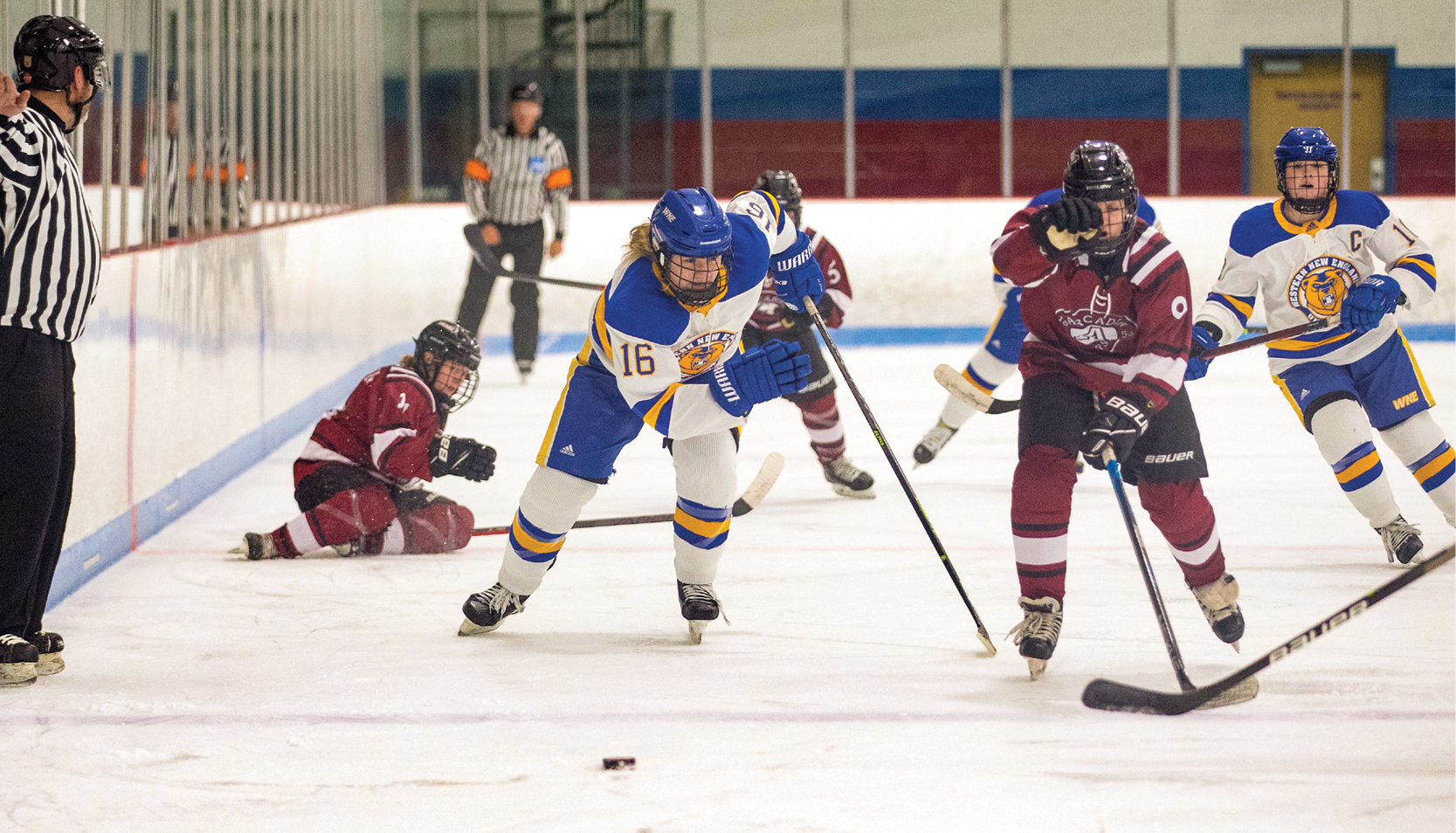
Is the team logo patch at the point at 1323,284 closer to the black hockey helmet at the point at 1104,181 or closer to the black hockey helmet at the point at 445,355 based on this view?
the black hockey helmet at the point at 1104,181

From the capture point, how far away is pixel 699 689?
8.52 ft

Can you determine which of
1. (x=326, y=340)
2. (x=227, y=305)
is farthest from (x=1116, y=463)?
(x=326, y=340)

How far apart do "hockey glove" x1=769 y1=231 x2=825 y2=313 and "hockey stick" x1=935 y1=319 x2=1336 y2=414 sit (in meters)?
0.35

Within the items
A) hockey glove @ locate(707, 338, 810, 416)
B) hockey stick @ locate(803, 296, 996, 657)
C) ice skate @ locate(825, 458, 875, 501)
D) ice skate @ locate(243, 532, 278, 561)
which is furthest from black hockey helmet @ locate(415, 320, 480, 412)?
ice skate @ locate(825, 458, 875, 501)

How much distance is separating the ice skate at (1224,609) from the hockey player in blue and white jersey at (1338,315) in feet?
2.94

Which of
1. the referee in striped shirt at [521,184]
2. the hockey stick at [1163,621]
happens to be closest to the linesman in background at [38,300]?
the hockey stick at [1163,621]

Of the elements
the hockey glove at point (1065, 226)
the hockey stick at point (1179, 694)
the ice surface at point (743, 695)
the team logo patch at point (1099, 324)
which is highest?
the hockey glove at point (1065, 226)

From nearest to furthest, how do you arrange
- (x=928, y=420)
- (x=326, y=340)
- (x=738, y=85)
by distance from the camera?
(x=928, y=420) → (x=326, y=340) → (x=738, y=85)

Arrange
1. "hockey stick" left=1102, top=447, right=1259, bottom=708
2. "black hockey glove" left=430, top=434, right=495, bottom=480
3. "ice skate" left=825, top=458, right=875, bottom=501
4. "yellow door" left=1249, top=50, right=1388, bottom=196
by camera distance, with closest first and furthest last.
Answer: "hockey stick" left=1102, top=447, right=1259, bottom=708 → "black hockey glove" left=430, top=434, right=495, bottom=480 → "ice skate" left=825, top=458, right=875, bottom=501 → "yellow door" left=1249, top=50, right=1388, bottom=196

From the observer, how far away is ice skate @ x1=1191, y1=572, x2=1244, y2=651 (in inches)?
106

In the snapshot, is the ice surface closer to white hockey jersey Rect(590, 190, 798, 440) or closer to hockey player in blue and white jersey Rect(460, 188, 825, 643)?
hockey player in blue and white jersey Rect(460, 188, 825, 643)

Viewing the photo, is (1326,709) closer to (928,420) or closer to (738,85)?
(928,420)

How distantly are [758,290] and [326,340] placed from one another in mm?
4033

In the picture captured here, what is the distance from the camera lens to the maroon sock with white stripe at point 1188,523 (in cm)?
265
